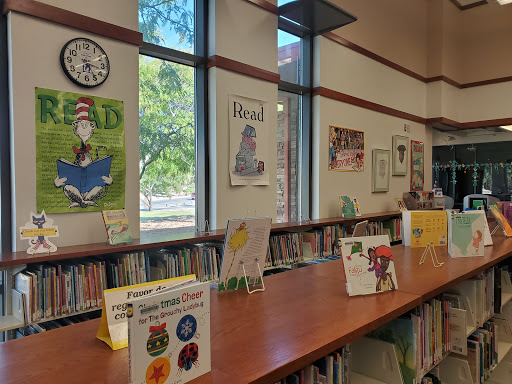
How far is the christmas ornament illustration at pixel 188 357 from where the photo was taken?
109 centimetres

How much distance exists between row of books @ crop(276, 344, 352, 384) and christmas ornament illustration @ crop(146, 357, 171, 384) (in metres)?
0.43

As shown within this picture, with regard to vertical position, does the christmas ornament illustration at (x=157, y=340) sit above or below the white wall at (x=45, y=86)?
below

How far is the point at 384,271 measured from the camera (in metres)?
1.96

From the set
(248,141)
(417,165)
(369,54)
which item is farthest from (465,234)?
(417,165)

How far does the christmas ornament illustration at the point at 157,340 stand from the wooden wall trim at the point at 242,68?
321 centimetres

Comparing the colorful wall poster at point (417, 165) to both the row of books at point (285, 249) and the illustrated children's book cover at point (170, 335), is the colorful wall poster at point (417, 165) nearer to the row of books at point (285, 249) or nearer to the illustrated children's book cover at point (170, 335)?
the row of books at point (285, 249)

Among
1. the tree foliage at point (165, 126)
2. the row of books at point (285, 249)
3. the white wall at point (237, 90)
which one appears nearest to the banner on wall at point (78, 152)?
the tree foliage at point (165, 126)

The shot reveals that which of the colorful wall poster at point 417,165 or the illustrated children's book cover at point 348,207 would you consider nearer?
the illustrated children's book cover at point 348,207

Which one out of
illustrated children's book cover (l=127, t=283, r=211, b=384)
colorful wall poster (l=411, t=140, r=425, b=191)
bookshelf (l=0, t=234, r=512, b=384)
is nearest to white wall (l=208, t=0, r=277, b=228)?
bookshelf (l=0, t=234, r=512, b=384)

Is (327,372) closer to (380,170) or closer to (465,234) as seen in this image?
(465,234)

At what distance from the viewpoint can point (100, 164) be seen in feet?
9.80

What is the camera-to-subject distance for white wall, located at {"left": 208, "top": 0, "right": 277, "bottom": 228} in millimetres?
3867

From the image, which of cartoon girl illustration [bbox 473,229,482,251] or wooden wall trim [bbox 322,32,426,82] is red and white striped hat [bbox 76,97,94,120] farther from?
wooden wall trim [bbox 322,32,426,82]

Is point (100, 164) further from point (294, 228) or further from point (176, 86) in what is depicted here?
point (294, 228)
